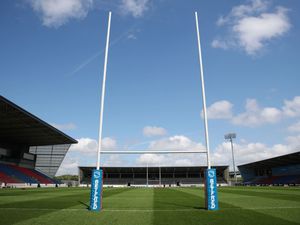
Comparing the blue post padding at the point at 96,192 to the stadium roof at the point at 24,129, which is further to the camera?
the stadium roof at the point at 24,129

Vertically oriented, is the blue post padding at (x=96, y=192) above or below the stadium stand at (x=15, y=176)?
below

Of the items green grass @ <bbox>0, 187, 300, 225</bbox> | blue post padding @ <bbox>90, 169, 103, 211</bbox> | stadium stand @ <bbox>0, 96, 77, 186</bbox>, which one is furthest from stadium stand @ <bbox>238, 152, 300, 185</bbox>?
blue post padding @ <bbox>90, 169, 103, 211</bbox>

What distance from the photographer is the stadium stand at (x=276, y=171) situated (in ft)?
173

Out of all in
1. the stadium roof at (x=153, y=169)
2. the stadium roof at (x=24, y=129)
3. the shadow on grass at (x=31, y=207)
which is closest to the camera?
the shadow on grass at (x=31, y=207)

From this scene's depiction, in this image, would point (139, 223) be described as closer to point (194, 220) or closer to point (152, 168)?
point (194, 220)

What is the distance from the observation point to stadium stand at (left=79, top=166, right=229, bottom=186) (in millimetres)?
73688

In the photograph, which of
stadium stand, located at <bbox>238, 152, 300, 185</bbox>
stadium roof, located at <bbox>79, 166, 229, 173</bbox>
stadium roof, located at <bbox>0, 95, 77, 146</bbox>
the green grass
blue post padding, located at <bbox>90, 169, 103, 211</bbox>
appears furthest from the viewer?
stadium roof, located at <bbox>79, 166, 229, 173</bbox>

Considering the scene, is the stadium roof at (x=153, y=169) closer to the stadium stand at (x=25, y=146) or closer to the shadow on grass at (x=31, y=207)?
the stadium stand at (x=25, y=146)

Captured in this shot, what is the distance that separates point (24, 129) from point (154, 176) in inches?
1723

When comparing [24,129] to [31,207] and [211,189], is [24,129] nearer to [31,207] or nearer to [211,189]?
[31,207]

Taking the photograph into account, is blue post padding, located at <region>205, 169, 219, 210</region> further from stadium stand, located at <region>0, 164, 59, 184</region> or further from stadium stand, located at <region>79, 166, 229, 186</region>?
stadium stand, located at <region>79, 166, 229, 186</region>

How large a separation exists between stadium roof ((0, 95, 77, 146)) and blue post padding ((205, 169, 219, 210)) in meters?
27.2

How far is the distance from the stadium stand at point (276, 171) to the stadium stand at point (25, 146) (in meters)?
43.0

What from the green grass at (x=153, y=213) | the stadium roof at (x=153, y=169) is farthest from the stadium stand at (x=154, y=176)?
the green grass at (x=153, y=213)
